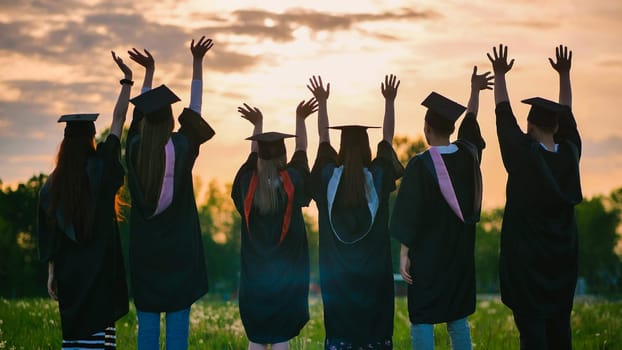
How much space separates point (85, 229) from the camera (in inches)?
329

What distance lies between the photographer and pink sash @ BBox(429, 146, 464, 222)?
8.61 meters

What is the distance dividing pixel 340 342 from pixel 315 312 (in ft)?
26.7

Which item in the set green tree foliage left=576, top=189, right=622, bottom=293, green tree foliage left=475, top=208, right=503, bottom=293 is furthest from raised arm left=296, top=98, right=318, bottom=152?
green tree foliage left=576, top=189, right=622, bottom=293

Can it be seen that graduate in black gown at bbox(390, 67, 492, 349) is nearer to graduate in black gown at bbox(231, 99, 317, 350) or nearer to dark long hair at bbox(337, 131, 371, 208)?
dark long hair at bbox(337, 131, 371, 208)

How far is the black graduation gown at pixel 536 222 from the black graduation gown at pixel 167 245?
3293mm

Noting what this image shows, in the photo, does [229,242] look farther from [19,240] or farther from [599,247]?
[599,247]

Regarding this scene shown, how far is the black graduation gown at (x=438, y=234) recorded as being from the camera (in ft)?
28.3

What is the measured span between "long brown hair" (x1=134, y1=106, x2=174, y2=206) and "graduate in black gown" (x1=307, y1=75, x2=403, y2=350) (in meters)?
1.65

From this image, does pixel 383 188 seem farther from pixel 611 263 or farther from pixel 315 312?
pixel 611 263

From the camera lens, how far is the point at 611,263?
79688 millimetres

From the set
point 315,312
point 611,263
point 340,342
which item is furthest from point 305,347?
point 611,263

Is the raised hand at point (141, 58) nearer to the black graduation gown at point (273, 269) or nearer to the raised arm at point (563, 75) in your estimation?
the black graduation gown at point (273, 269)

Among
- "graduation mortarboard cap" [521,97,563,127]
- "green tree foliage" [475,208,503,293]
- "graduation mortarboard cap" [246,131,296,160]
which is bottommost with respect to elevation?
"green tree foliage" [475,208,503,293]

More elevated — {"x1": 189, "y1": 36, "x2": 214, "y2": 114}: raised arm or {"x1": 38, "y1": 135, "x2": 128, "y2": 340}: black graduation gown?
{"x1": 189, "y1": 36, "x2": 214, "y2": 114}: raised arm
